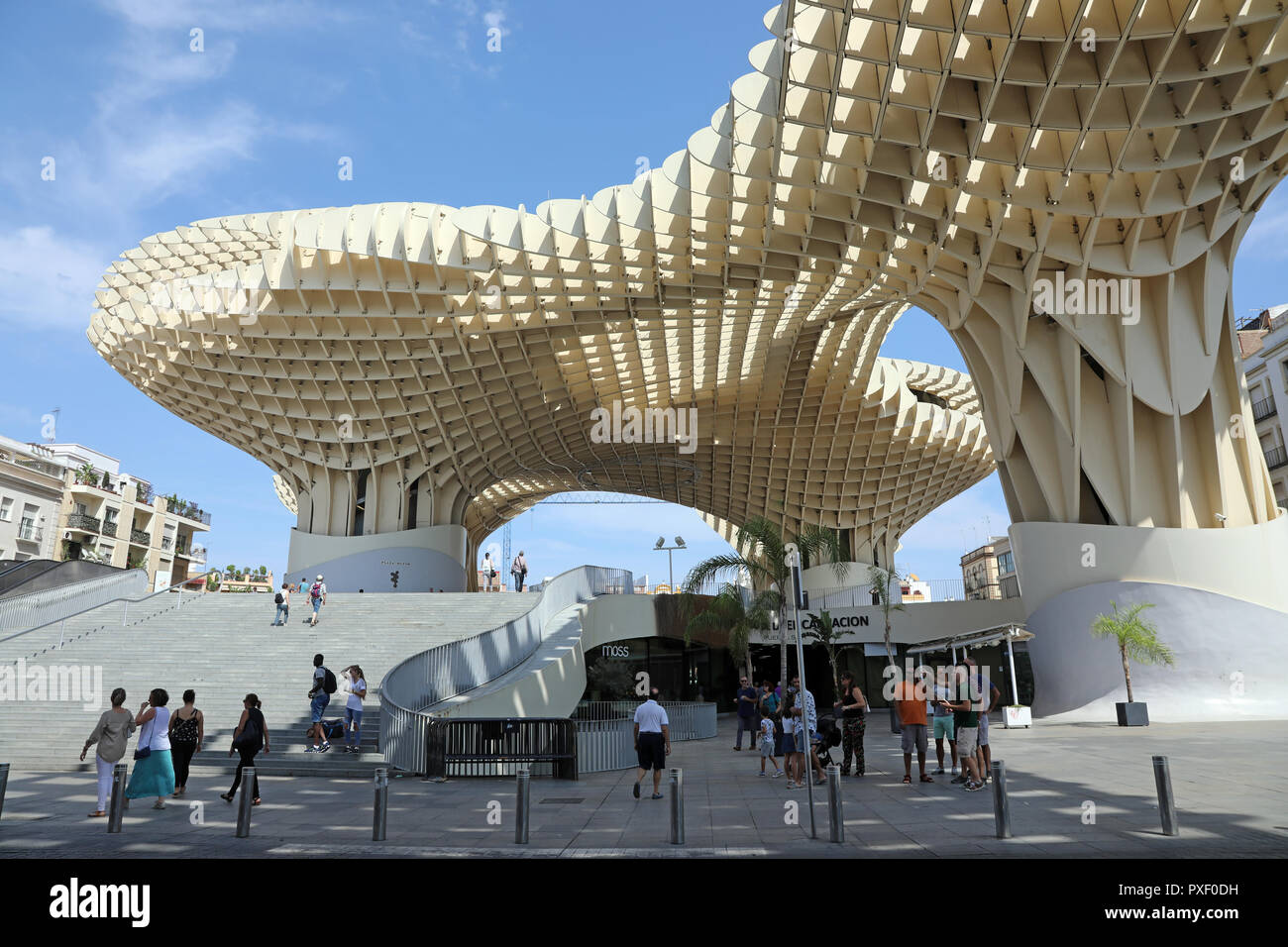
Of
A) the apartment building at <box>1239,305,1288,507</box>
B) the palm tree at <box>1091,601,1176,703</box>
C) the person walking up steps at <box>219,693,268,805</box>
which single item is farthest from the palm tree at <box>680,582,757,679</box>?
the apartment building at <box>1239,305,1288,507</box>

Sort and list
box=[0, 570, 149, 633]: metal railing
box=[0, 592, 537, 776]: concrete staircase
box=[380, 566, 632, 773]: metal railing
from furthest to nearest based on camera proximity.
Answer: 1. box=[0, 570, 149, 633]: metal railing
2. box=[0, 592, 537, 776]: concrete staircase
3. box=[380, 566, 632, 773]: metal railing

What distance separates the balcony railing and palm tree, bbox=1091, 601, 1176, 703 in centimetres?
5812

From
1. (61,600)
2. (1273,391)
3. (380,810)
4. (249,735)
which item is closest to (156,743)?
(249,735)

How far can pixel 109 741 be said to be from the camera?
33.0 feet

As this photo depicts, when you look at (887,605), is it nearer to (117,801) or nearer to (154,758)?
(154,758)

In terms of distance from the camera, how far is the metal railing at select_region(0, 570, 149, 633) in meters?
23.2

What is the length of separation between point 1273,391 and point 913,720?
42.8 meters

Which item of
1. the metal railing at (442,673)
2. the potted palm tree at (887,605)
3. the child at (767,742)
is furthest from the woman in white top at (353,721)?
the potted palm tree at (887,605)

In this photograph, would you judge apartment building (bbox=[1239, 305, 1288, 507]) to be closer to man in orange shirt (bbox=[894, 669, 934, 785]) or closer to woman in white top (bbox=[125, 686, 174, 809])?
man in orange shirt (bbox=[894, 669, 934, 785])

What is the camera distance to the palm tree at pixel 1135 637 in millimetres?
20531

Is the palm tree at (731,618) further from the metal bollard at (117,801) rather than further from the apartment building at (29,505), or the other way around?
the apartment building at (29,505)

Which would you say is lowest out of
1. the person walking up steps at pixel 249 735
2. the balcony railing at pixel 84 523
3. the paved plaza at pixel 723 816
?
the paved plaza at pixel 723 816

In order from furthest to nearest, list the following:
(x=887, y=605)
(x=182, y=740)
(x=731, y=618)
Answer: (x=731, y=618)
(x=887, y=605)
(x=182, y=740)

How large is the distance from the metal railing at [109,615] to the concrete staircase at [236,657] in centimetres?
7
